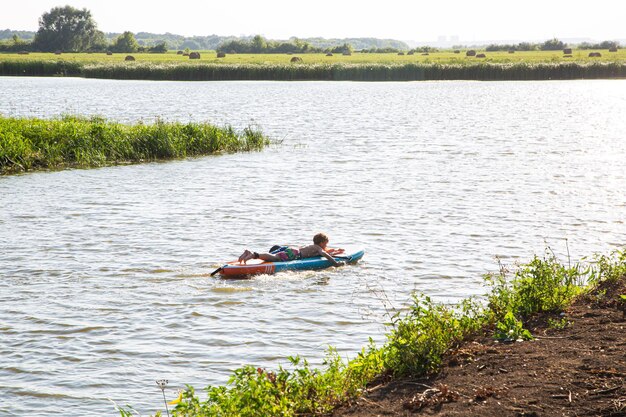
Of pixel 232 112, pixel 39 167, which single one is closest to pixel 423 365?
pixel 39 167

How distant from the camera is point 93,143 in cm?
3231

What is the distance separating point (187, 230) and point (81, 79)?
3418 inches

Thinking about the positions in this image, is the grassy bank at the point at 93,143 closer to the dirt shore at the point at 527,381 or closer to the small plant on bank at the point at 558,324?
the small plant on bank at the point at 558,324

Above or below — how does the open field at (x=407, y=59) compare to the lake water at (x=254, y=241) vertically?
above

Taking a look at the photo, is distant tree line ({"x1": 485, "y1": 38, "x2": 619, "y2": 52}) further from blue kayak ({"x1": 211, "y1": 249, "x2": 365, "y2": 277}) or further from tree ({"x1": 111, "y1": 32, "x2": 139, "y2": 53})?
blue kayak ({"x1": 211, "y1": 249, "x2": 365, "y2": 277})

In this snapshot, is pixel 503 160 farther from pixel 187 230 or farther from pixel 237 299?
pixel 237 299

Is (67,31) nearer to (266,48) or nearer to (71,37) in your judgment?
(71,37)

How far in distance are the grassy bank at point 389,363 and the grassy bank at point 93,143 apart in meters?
21.4

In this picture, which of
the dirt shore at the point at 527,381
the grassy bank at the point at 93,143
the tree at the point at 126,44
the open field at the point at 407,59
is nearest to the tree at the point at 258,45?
the tree at the point at 126,44

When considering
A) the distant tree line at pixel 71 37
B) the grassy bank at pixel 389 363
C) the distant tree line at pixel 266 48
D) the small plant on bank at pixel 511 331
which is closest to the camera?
the grassy bank at pixel 389 363

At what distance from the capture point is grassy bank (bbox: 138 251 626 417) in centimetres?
782

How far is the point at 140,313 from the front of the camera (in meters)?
13.9

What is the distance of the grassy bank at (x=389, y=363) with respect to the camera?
782 centimetres

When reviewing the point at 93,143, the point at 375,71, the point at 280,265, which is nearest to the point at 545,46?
the point at 375,71
